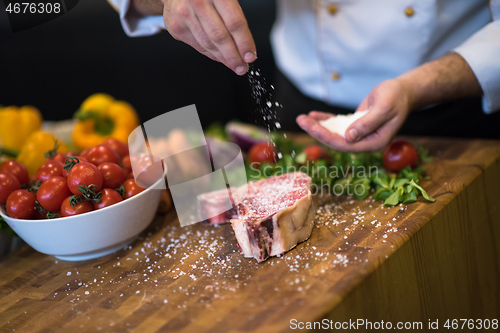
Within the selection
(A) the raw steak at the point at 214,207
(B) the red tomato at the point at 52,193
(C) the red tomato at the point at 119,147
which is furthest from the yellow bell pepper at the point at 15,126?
(A) the raw steak at the point at 214,207

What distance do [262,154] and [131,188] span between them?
1.87ft

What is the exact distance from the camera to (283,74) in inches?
77.7

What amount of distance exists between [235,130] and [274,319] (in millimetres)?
1170

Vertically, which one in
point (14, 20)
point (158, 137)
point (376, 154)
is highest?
point (14, 20)

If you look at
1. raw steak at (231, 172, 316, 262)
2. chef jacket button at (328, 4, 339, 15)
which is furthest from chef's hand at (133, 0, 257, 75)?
chef jacket button at (328, 4, 339, 15)

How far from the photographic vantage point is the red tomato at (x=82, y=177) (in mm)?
1043

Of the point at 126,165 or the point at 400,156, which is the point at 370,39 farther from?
the point at 126,165

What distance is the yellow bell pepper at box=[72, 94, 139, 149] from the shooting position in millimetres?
1916

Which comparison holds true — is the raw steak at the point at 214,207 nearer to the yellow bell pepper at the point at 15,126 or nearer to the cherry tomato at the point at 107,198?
the cherry tomato at the point at 107,198

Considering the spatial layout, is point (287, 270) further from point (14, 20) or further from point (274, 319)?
point (14, 20)

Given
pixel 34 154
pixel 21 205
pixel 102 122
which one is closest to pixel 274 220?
pixel 21 205

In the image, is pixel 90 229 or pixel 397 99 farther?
pixel 397 99

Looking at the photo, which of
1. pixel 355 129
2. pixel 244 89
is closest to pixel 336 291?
pixel 355 129

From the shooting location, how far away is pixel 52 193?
1.06 metres
